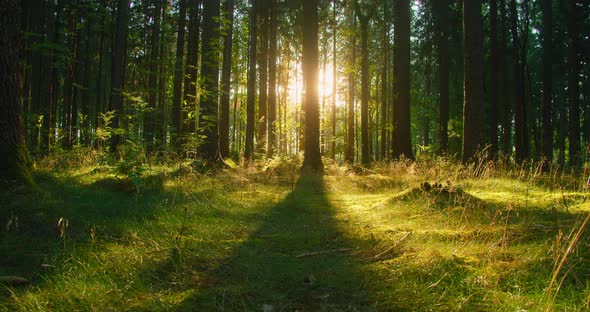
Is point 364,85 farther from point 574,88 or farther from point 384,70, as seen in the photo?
point 574,88

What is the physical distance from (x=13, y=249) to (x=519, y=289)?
12.5 ft

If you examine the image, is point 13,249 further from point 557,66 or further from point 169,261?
point 557,66

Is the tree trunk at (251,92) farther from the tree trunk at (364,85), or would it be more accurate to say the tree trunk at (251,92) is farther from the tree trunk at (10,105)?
the tree trunk at (10,105)

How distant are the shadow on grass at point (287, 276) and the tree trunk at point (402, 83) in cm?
839

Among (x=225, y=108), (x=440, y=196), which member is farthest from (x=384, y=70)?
(x=440, y=196)

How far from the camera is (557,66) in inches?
937

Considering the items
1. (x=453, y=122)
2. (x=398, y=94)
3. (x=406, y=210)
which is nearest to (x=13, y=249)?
(x=406, y=210)

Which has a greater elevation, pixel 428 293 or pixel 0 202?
pixel 0 202

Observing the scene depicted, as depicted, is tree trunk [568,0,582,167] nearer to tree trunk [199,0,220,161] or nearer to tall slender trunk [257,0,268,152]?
tall slender trunk [257,0,268,152]

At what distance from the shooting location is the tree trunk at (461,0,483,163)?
8766 mm

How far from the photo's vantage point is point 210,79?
9.27 meters

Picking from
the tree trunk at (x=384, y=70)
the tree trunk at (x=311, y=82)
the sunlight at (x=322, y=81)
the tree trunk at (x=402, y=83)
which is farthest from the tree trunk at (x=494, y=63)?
the sunlight at (x=322, y=81)

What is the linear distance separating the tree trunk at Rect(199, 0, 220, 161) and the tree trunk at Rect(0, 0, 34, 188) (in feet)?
15.0

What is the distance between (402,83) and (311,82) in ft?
11.9
